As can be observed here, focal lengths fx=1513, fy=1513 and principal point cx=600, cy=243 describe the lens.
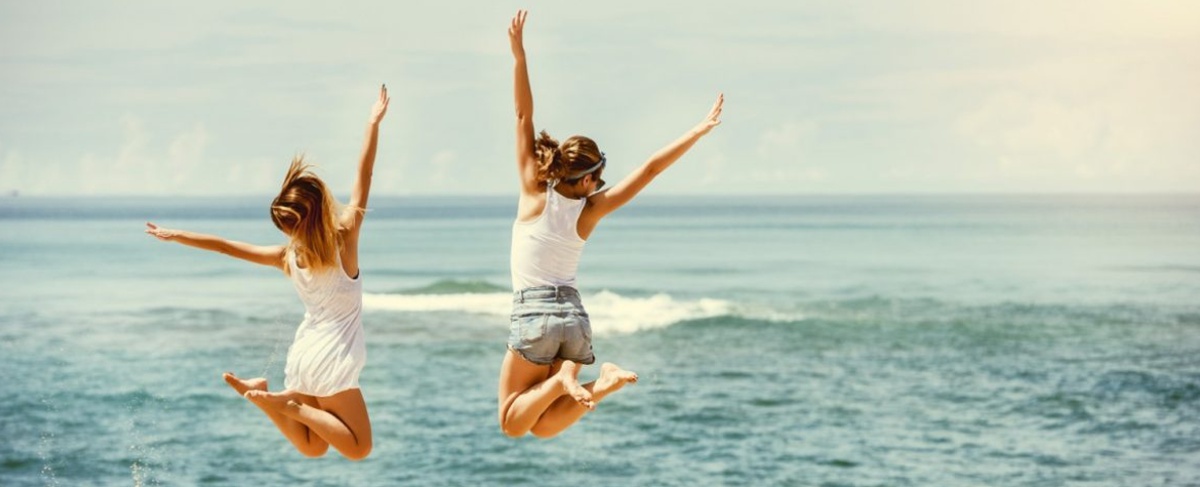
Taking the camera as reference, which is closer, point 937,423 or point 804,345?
point 937,423

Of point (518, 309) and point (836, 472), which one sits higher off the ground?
point (518, 309)

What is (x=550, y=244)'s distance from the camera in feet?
23.7

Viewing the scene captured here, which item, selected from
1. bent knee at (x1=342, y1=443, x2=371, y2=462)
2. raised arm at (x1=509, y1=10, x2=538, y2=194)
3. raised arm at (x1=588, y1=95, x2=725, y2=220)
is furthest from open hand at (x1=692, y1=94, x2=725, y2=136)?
bent knee at (x1=342, y1=443, x2=371, y2=462)

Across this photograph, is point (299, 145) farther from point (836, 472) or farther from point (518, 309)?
point (518, 309)

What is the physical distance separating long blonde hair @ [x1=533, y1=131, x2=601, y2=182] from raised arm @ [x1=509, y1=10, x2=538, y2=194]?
0.13 ft

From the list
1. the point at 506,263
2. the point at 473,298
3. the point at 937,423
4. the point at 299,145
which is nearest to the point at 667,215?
the point at 299,145

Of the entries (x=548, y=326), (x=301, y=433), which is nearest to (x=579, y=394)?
(x=548, y=326)

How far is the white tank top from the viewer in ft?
23.6

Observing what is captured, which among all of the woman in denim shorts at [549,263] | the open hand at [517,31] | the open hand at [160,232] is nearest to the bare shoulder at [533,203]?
the woman in denim shorts at [549,263]

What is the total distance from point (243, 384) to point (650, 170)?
6.86ft

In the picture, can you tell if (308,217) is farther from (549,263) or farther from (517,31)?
(517,31)

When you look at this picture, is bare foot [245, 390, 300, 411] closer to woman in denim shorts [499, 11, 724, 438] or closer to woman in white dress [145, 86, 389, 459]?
woman in white dress [145, 86, 389, 459]

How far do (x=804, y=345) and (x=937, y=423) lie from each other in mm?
7942

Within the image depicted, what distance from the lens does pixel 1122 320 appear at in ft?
139
